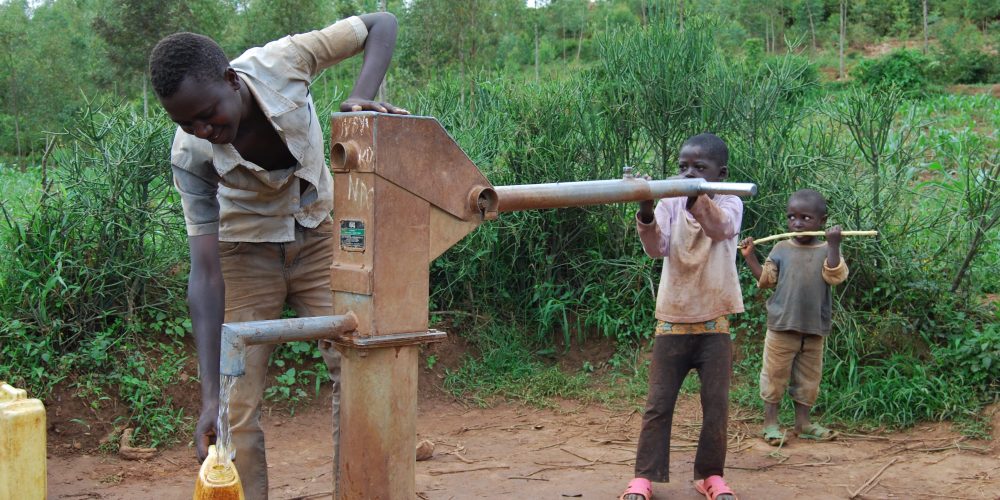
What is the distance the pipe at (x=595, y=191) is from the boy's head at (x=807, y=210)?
8.01ft

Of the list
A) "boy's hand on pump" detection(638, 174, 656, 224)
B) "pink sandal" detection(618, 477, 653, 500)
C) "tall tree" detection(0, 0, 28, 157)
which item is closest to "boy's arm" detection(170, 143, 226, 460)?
"boy's hand on pump" detection(638, 174, 656, 224)

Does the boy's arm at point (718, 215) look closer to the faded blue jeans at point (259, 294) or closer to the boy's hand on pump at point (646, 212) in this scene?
the boy's hand on pump at point (646, 212)

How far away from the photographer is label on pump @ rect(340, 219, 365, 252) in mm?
1465

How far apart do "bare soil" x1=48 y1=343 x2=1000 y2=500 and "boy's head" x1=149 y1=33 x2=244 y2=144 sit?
2076mm

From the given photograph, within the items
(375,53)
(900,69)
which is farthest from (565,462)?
(900,69)

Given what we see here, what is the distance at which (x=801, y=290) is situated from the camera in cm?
421

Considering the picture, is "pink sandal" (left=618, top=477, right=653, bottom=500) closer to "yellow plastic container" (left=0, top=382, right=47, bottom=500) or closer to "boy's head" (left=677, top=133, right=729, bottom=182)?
"boy's head" (left=677, top=133, right=729, bottom=182)

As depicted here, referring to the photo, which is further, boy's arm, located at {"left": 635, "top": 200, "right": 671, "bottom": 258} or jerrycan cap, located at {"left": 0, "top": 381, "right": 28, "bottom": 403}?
boy's arm, located at {"left": 635, "top": 200, "right": 671, "bottom": 258}

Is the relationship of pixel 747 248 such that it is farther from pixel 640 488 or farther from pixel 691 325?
pixel 640 488

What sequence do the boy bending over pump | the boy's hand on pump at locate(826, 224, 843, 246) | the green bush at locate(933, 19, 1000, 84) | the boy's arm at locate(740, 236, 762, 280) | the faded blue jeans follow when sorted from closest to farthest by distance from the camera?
the faded blue jeans → the boy bending over pump → the boy's hand on pump at locate(826, 224, 843, 246) → the boy's arm at locate(740, 236, 762, 280) → the green bush at locate(933, 19, 1000, 84)

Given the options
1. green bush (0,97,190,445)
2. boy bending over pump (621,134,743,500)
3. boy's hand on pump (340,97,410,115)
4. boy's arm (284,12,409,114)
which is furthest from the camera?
green bush (0,97,190,445)

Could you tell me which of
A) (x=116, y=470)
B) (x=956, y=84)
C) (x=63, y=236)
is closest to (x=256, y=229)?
(x=116, y=470)

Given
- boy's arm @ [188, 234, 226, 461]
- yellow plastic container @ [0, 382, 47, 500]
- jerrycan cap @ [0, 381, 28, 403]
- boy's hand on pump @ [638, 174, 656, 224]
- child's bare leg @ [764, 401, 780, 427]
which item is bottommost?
child's bare leg @ [764, 401, 780, 427]

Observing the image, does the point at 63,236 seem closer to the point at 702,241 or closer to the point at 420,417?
the point at 420,417
